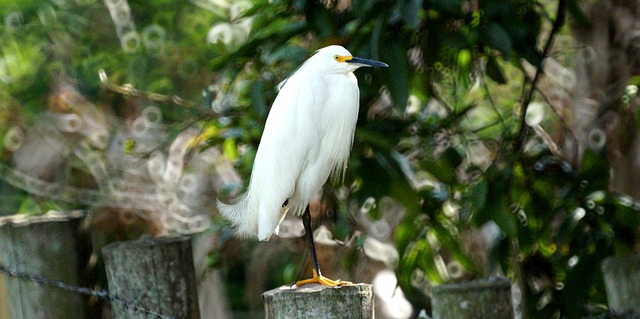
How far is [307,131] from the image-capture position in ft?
7.12

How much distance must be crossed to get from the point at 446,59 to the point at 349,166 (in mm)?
506

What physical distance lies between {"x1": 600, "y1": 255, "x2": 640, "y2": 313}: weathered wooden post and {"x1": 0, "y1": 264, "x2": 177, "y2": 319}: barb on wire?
2.71ft

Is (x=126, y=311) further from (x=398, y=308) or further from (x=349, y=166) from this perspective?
(x=398, y=308)

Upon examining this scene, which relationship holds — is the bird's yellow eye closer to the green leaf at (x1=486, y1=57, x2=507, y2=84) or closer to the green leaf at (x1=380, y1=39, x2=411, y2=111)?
the green leaf at (x1=380, y1=39, x2=411, y2=111)

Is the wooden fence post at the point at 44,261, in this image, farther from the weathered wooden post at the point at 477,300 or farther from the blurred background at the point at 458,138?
the weathered wooden post at the point at 477,300

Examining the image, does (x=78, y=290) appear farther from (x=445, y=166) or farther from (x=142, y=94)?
(x=445, y=166)

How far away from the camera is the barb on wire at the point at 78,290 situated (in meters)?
1.98

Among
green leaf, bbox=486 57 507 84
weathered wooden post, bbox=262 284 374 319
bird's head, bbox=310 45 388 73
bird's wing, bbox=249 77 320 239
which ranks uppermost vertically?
green leaf, bbox=486 57 507 84

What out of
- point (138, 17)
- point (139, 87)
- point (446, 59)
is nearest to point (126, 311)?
point (446, 59)

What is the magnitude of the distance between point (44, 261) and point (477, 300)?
1.03m

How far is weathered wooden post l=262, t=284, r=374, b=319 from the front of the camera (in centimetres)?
161

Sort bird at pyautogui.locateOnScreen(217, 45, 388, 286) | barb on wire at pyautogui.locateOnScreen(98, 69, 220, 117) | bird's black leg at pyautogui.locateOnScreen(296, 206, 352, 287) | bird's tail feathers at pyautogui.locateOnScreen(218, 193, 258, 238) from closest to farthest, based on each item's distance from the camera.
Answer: bird's black leg at pyautogui.locateOnScreen(296, 206, 352, 287) → bird at pyautogui.locateOnScreen(217, 45, 388, 286) → bird's tail feathers at pyautogui.locateOnScreen(218, 193, 258, 238) → barb on wire at pyautogui.locateOnScreen(98, 69, 220, 117)

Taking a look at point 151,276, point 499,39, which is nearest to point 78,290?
point 151,276

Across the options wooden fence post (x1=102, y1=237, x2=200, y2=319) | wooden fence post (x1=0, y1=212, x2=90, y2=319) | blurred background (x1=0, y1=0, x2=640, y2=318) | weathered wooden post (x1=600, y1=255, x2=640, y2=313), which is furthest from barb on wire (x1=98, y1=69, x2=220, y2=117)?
weathered wooden post (x1=600, y1=255, x2=640, y2=313)
